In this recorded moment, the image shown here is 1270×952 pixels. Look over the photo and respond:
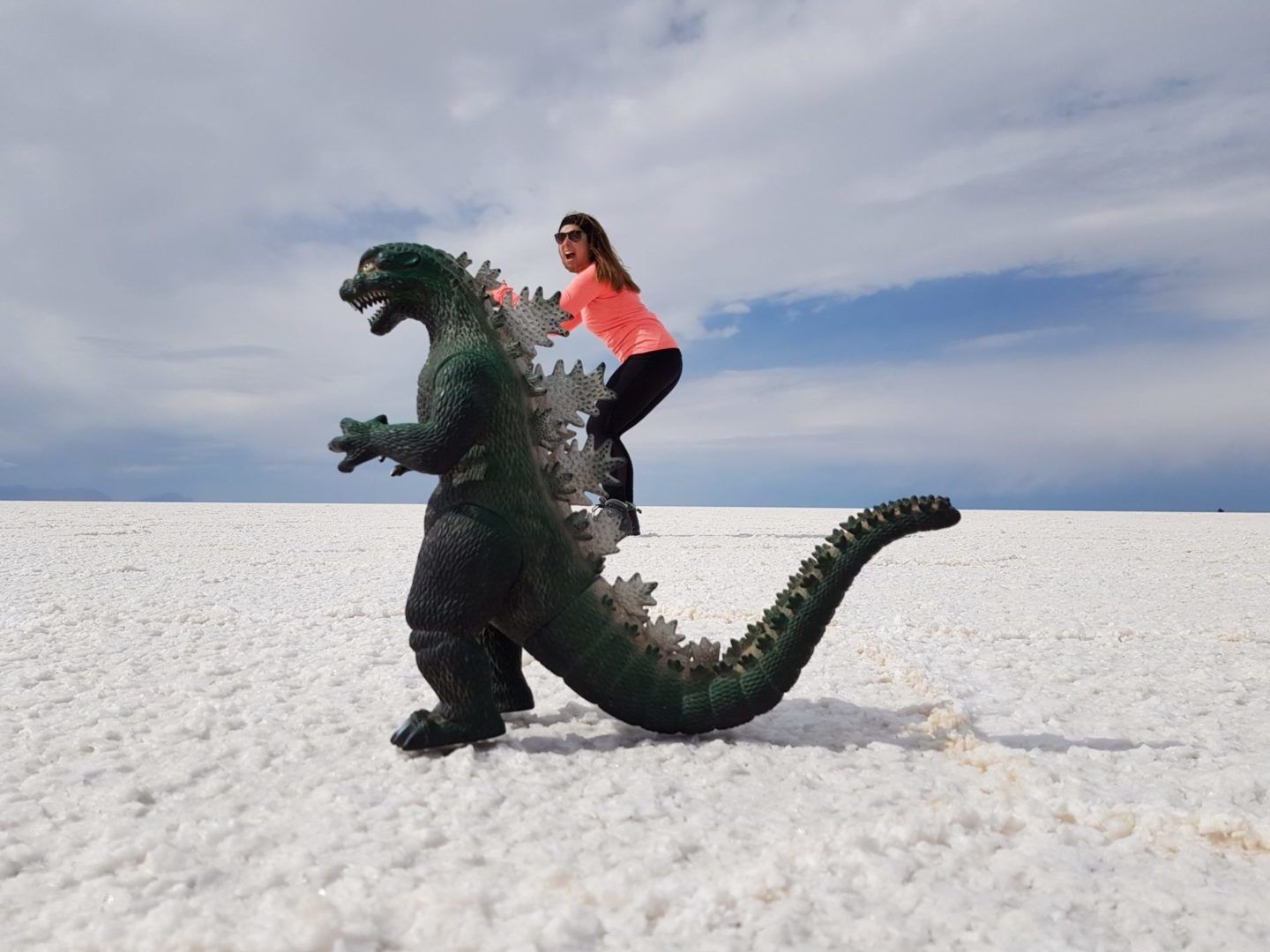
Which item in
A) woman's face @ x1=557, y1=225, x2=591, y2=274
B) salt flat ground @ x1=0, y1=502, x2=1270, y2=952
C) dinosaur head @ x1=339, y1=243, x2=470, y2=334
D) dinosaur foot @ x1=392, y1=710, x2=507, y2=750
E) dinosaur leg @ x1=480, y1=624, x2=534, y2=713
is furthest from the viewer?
woman's face @ x1=557, y1=225, x2=591, y2=274

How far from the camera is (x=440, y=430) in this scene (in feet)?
6.44

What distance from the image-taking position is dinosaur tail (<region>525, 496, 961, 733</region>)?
205 centimetres

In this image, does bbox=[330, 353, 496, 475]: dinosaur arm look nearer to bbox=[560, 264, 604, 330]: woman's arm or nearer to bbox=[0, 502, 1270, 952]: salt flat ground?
bbox=[0, 502, 1270, 952]: salt flat ground

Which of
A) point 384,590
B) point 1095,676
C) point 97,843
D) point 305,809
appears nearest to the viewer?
point 97,843

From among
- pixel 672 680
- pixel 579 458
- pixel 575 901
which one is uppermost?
pixel 579 458

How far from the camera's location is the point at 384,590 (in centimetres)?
→ 434

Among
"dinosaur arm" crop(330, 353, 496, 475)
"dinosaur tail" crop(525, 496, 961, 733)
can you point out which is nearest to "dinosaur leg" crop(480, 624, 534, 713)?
"dinosaur tail" crop(525, 496, 961, 733)

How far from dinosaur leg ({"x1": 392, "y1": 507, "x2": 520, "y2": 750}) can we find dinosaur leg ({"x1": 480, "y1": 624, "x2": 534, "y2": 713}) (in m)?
0.26

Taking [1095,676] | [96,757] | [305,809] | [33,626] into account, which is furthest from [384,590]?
[1095,676]

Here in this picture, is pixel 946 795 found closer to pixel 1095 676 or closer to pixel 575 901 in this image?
pixel 575 901

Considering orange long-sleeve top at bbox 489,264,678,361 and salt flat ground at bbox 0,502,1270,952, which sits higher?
orange long-sleeve top at bbox 489,264,678,361

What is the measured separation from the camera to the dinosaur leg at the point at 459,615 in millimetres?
1965

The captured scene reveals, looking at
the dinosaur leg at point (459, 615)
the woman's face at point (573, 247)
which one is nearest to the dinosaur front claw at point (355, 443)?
the dinosaur leg at point (459, 615)

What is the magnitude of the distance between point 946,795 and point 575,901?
2.63ft
